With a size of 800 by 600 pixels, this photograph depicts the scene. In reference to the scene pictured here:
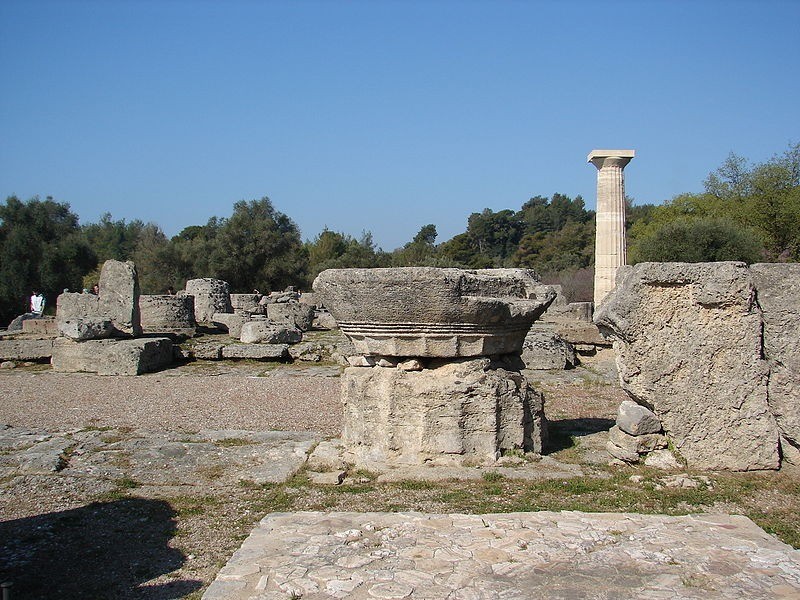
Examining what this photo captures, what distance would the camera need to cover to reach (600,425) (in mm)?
6867

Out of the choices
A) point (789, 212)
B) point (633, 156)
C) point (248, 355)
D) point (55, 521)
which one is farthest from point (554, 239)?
point (55, 521)

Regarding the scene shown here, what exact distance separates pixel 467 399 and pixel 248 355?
8.32 meters

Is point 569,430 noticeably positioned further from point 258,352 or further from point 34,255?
point 34,255

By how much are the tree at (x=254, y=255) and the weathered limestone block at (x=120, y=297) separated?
21588 mm

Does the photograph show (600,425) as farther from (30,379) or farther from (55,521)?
(30,379)

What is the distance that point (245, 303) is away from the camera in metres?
21.2

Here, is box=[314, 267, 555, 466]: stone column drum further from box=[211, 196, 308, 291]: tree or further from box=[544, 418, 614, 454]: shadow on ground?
box=[211, 196, 308, 291]: tree

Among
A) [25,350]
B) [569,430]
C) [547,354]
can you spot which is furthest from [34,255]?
[569,430]

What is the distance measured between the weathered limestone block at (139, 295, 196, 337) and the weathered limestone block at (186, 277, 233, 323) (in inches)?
103

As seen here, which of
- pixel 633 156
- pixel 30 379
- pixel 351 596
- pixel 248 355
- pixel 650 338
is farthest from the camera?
pixel 633 156

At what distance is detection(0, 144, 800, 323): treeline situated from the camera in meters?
24.4

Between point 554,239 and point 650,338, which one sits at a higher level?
point 554,239

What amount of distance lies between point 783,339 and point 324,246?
43.9 m

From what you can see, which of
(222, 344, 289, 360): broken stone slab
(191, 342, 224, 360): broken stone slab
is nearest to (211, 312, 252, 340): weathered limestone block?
(191, 342, 224, 360): broken stone slab
